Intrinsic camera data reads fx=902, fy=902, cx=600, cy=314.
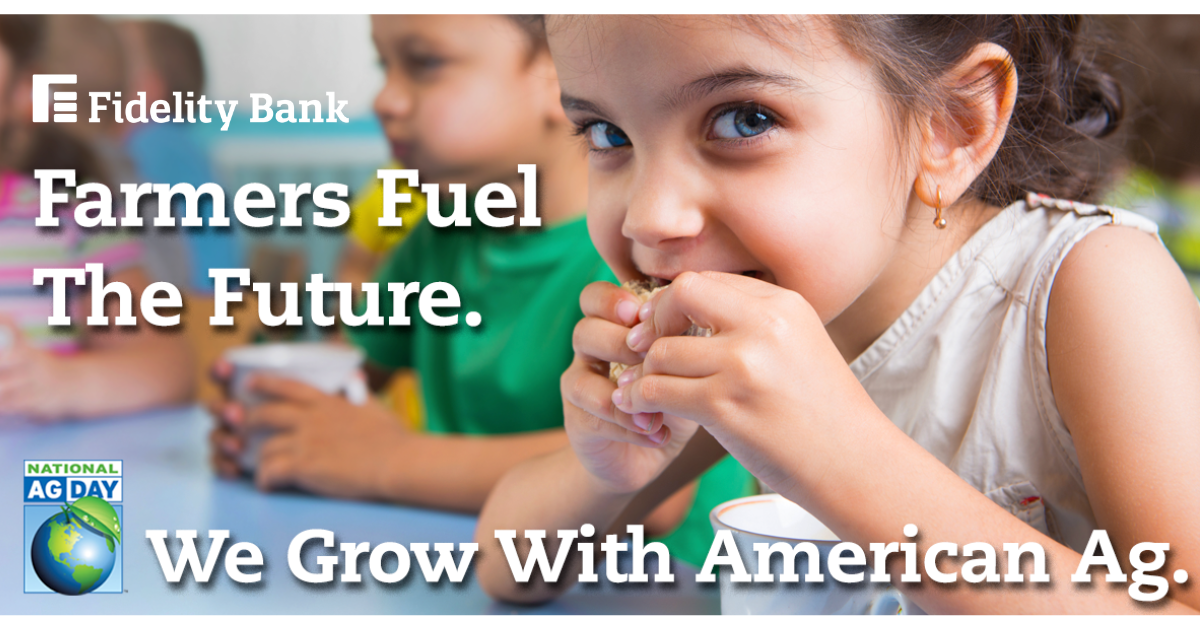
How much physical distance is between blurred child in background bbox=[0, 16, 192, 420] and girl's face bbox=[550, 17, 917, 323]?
0.73 meters

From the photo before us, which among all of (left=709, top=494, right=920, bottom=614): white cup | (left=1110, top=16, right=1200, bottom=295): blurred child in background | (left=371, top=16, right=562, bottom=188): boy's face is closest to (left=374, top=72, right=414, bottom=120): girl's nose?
(left=371, top=16, right=562, bottom=188): boy's face

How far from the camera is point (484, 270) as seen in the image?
1.17 m

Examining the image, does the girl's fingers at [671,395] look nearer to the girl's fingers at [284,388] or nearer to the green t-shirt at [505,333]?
the green t-shirt at [505,333]

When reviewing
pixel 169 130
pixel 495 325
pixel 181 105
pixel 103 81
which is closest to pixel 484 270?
pixel 495 325

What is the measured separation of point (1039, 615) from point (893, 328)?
248 millimetres

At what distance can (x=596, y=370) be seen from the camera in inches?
22.6

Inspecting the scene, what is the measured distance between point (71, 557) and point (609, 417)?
39 cm

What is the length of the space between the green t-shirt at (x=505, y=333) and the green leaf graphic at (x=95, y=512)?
427mm

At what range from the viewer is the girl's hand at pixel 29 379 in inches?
44.8

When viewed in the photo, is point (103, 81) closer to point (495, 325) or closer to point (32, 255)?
point (32, 255)

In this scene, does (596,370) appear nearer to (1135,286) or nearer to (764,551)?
(764,551)

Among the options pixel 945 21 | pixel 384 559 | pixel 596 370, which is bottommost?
pixel 384 559

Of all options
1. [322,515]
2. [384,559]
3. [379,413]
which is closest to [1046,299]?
[384,559]

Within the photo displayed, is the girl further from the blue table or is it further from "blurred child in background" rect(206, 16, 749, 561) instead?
"blurred child in background" rect(206, 16, 749, 561)
